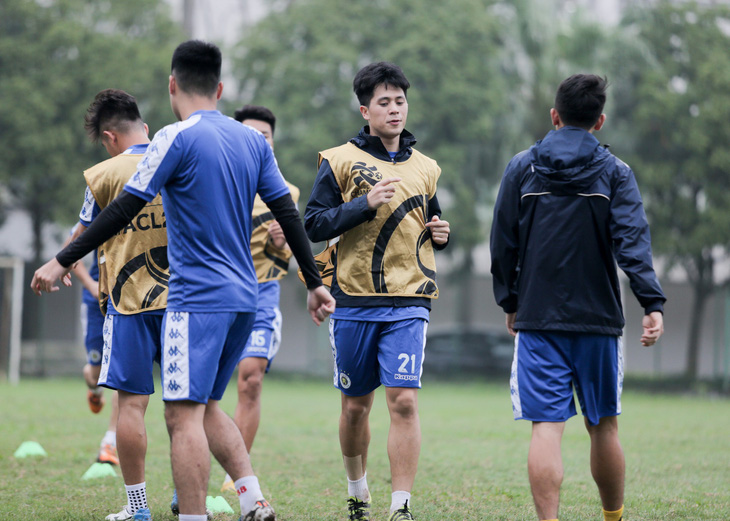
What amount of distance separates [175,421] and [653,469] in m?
5.12

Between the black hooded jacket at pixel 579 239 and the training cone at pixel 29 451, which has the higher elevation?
the black hooded jacket at pixel 579 239

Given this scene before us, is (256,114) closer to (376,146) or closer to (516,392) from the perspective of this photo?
(376,146)

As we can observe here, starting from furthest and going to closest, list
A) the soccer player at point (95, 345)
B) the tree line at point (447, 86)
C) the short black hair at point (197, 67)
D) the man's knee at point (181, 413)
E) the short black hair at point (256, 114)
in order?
the tree line at point (447, 86)
the soccer player at point (95, 345)
the short black hair at point (256, 114)
the short black hair at point (197, 67)
the man's knee at point (181, 413)

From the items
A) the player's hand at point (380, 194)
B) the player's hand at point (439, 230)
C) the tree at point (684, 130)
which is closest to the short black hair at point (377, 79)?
the player's hand at point (380, 194)

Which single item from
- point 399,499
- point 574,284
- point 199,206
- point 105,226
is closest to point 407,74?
point 399,499

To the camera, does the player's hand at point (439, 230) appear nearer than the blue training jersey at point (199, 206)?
No

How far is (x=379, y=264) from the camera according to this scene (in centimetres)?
536

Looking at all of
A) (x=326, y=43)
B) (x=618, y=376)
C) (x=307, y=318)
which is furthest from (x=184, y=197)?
(x=307, y=318)

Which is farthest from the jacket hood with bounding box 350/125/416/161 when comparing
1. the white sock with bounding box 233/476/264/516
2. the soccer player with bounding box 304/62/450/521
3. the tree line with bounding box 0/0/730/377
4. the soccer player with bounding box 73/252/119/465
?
the tree line with bounding box 0/0/730/377

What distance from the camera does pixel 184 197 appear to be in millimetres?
4234

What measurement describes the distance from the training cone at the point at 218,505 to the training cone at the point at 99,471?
5.17 ft

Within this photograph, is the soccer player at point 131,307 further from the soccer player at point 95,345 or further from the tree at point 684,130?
the tree at point 684,130

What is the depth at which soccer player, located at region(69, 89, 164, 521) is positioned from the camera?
4961 millimetres

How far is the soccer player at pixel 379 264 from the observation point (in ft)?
17.1
